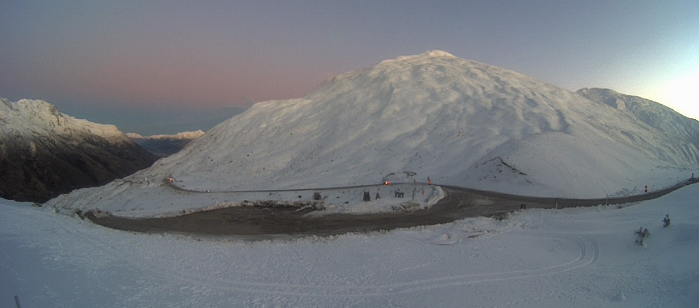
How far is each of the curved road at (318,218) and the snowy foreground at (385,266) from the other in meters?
2.46

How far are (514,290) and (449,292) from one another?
2.02m

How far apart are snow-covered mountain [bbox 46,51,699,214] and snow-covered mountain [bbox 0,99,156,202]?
44.0 m

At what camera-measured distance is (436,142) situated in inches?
1652

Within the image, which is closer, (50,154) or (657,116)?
(657,116)

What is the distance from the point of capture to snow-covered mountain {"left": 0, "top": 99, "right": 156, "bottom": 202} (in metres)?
74.6

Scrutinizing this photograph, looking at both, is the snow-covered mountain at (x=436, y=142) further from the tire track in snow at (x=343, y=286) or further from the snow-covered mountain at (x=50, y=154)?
the snow-covered mountain at (x=50, y=154)

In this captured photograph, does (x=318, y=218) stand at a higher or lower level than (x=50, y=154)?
lower

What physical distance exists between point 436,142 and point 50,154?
9133 centimetres

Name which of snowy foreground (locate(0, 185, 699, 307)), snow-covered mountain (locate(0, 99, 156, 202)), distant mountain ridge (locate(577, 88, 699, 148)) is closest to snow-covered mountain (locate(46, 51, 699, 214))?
snowy foreground (locate(0, 185, 699, 307))

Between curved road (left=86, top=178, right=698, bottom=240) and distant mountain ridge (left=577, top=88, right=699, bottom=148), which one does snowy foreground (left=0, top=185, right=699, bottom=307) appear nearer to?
curved road (left=86, top=178, right=698, bottom=240)

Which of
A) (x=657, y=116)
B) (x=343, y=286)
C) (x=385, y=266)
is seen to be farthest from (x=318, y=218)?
(x=657, y=116)

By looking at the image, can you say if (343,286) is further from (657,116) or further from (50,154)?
(50,154)

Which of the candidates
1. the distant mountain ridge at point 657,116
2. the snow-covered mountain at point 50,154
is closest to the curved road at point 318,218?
the distant mountain ridge at point 657,116

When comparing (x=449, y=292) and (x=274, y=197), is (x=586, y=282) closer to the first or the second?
(x=449, y=292)
